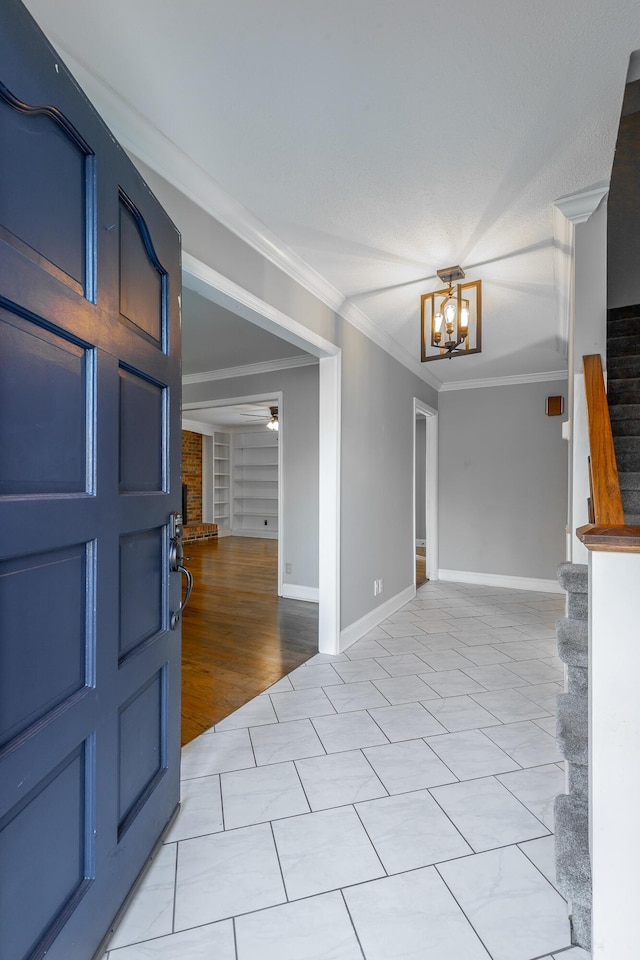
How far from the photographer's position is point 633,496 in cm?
223

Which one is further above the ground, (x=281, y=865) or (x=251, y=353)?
(x=251, y=353)

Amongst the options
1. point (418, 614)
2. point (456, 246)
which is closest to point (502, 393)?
point (418, 614)

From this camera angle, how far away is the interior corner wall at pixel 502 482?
5.02m

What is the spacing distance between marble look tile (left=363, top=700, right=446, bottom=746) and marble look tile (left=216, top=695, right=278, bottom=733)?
54cm

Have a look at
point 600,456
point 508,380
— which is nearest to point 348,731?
point 600,456

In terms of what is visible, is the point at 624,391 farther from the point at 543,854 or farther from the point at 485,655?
the point at 543,854

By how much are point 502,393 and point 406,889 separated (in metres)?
4.90

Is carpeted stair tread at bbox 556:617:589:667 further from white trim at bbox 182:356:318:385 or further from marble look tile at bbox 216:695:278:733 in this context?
white trim at bbox 182:356:318:385

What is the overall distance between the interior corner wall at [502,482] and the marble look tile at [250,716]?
365cm

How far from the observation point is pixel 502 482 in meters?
5.30

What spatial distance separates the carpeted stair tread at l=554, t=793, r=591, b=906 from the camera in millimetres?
1203

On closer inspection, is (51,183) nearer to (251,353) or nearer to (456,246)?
(456,246)

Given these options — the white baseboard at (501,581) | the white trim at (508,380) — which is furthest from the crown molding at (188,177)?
the white baseboard at (501,581)

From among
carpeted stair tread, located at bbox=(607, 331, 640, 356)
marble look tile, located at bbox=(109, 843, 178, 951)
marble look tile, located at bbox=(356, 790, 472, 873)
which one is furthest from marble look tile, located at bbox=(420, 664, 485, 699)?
carpeted stair tread, located at bbox=(607, 331, 640, 356)
